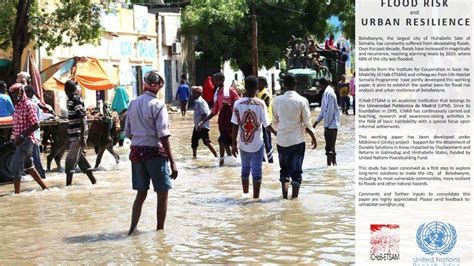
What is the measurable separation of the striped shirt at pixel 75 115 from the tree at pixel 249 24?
99.6ft

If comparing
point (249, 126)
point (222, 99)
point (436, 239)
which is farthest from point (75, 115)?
point (436, 239)

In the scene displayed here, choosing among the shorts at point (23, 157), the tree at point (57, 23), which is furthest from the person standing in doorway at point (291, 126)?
the tree at point (57, 23)

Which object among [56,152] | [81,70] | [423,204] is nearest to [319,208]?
[423,204]

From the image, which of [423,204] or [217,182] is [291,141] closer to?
[217,182]

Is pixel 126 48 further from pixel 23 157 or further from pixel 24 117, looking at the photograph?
pixel 24 117

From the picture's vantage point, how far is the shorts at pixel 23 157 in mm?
11781

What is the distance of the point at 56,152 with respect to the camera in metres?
15.0

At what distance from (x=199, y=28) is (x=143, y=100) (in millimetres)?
35009

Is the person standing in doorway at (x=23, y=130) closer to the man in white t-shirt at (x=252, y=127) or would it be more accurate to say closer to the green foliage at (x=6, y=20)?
the man in white t-shirt at (x=252, y=127)

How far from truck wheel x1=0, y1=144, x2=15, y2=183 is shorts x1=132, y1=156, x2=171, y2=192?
17.9 feet

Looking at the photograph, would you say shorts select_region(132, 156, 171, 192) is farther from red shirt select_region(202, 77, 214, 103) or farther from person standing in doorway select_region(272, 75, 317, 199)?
red shirt select_region(202, 77, 214, 103)

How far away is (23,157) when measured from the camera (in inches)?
467

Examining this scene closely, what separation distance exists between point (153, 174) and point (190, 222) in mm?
1189

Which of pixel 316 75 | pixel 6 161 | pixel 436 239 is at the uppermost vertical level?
pixel 316 75
